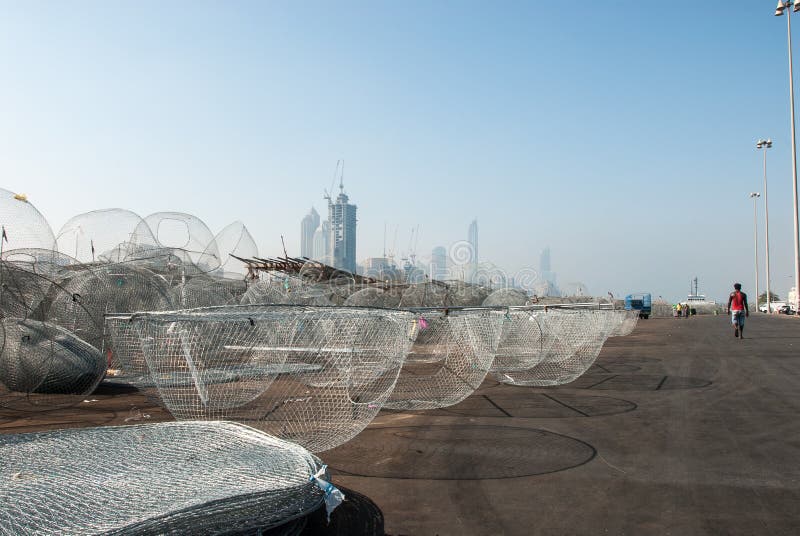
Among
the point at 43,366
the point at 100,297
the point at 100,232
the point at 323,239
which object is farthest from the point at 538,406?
the point at 323,239

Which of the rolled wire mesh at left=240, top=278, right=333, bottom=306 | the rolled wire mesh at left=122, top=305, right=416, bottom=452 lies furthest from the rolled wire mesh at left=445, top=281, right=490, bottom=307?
the rolled wire mesh at left=122, top=305, right=416, bottom=452

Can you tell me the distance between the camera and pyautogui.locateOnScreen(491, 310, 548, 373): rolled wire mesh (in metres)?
9.77

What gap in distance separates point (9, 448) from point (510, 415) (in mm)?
4880

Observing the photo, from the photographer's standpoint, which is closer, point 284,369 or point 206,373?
point 206,373

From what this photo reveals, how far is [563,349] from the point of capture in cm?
1052

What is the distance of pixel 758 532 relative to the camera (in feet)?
11.4

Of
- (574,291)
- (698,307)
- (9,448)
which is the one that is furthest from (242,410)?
(698,307)

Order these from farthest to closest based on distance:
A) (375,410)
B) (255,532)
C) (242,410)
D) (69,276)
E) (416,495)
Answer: (69,276), (242,410), (375,410), (416,495), (255,532)

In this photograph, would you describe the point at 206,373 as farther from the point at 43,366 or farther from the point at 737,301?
the point at 737,301

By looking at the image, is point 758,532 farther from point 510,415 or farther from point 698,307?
point 698,307

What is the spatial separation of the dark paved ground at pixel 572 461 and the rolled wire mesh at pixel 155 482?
500 millimetres

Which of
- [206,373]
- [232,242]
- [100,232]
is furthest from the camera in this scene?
[232,242]

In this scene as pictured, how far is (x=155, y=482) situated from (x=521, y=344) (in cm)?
785

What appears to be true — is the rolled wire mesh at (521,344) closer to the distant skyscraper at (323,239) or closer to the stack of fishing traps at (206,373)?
the stack of fishing traps at (206,373)
